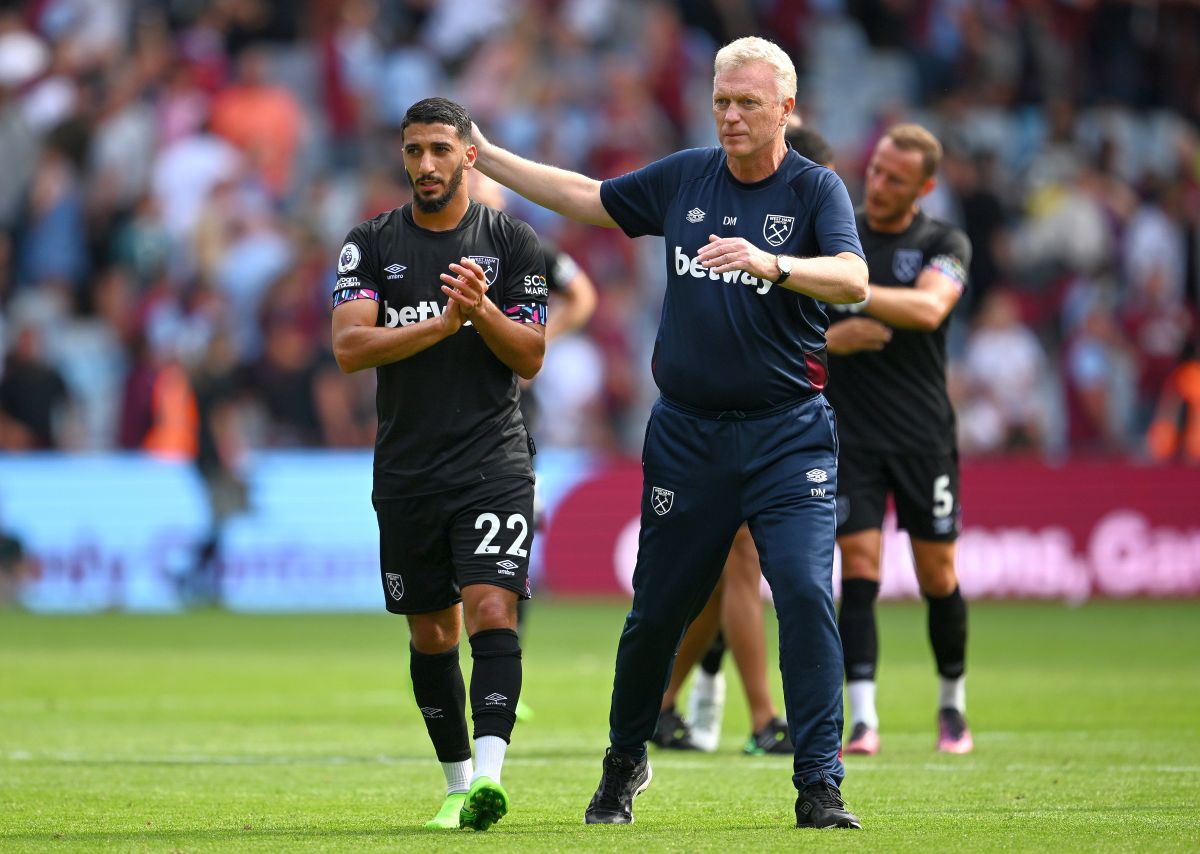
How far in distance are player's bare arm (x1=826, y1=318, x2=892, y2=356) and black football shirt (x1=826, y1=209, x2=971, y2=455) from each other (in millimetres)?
169

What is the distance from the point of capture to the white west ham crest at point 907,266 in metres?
10.2

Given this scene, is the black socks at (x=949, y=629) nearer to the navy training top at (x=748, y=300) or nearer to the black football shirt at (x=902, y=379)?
the black football shirt at (x=902, y=379)

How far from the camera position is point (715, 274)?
6.97m

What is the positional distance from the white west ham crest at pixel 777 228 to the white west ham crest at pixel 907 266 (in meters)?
3.25

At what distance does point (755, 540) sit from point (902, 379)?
3305 mm

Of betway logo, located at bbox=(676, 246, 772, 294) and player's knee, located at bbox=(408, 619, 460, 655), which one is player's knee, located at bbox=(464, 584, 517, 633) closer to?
player's knee, located at bbox=(408, 619, 460, 655)

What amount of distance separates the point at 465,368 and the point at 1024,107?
754 inches

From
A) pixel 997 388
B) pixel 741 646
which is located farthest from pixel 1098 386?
pixel 741 646

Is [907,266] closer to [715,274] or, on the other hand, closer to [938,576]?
[938,576]

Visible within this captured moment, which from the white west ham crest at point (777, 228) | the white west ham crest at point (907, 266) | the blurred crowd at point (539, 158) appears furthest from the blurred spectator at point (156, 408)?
the white west ham crest at point (777, 228)

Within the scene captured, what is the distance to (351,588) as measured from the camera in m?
20.2

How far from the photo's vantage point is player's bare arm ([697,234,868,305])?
654 cm

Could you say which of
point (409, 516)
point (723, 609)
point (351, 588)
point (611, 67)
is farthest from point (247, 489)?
point (409, 516)

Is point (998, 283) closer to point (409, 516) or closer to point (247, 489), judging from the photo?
point (247, 489)
